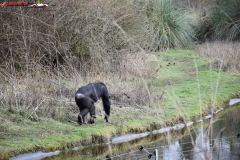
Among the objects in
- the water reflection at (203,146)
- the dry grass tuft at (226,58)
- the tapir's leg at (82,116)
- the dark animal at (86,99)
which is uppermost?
the water reflection at (203,146)

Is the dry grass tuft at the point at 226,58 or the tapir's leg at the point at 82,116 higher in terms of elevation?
the tapir's leg at the point at 82,116

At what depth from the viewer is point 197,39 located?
2567 cm

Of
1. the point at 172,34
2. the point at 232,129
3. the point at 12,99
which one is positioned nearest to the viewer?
the point at 12,99

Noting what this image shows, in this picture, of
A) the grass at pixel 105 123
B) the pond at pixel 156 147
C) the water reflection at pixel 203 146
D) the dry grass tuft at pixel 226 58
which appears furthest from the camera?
the dry grass tuft at pixel 226 58

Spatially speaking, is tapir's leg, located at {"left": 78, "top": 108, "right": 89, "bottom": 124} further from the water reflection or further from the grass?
the water reflection

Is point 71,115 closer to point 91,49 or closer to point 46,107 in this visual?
point 46,107

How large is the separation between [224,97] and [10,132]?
6.86 meters

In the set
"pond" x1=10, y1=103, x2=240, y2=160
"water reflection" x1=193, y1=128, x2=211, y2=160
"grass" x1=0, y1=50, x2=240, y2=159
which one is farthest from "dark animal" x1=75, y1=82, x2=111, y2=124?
"water reflection" x1=193, y1=128, x2=211, y2=160

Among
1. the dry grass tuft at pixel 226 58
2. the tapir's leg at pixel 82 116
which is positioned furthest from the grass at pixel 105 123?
the dry grass tuft at pixel 226 58

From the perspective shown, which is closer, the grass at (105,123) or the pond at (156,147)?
the pond at (156,147)

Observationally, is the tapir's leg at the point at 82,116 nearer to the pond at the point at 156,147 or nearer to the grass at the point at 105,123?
the grass at the point at 105,123

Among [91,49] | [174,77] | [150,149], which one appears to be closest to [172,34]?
[174,77]

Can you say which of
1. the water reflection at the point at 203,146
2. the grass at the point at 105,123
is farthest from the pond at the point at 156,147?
the water reflection at the point at 203,146

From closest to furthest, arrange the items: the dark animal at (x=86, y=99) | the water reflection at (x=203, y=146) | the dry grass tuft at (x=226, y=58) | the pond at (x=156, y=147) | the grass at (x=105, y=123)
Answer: the water reflection at (x=203, y=146) < the pond at (x=156, y=147) < the grass at (x=105, y=123) < the dark animal at (x=86, y=99) < the dry grass tuft at (x=226, y=58)
